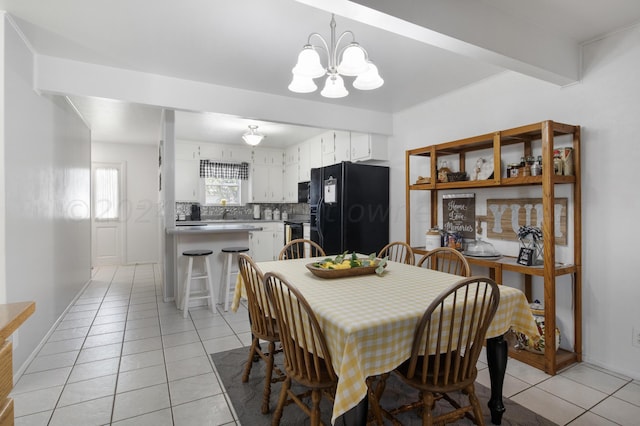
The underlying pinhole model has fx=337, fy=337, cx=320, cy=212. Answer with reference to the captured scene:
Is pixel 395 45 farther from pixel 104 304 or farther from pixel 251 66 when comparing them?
pixel 104 304

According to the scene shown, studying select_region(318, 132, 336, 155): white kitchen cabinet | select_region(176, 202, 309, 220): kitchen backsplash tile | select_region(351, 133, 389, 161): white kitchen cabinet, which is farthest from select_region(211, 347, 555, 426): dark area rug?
select_region(176, 202, 309, 220): kitchen backsplash tile

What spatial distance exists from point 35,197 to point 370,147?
11.0 ft

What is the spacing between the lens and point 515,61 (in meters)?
2.15

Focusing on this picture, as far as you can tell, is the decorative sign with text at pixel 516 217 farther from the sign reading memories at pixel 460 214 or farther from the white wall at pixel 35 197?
the white wall at pixel 35 197

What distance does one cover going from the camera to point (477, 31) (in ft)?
6.43

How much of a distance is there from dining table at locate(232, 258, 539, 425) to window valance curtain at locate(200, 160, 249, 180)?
468 cm

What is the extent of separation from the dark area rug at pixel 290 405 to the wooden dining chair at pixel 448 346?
17.3 inches

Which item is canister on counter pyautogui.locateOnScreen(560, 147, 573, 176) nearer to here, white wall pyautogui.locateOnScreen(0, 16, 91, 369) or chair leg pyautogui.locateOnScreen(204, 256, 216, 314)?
chair leg pyautogui.locateOnScreen(204, 256, 216, 314)

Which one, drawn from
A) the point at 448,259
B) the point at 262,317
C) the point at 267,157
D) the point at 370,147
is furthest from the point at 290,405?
the point at 267,157

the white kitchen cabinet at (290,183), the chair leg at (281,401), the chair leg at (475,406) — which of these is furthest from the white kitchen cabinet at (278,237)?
the chair leg at (475,406)

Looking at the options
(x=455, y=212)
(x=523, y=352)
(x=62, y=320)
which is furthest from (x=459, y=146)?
(x=62, y=320)

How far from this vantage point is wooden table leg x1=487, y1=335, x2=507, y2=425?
5.59ft

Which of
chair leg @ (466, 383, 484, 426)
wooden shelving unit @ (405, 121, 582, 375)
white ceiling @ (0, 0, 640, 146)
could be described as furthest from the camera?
wooden shelving unit @ (405, 121, 582, 375)

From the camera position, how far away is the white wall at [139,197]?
6504mm
